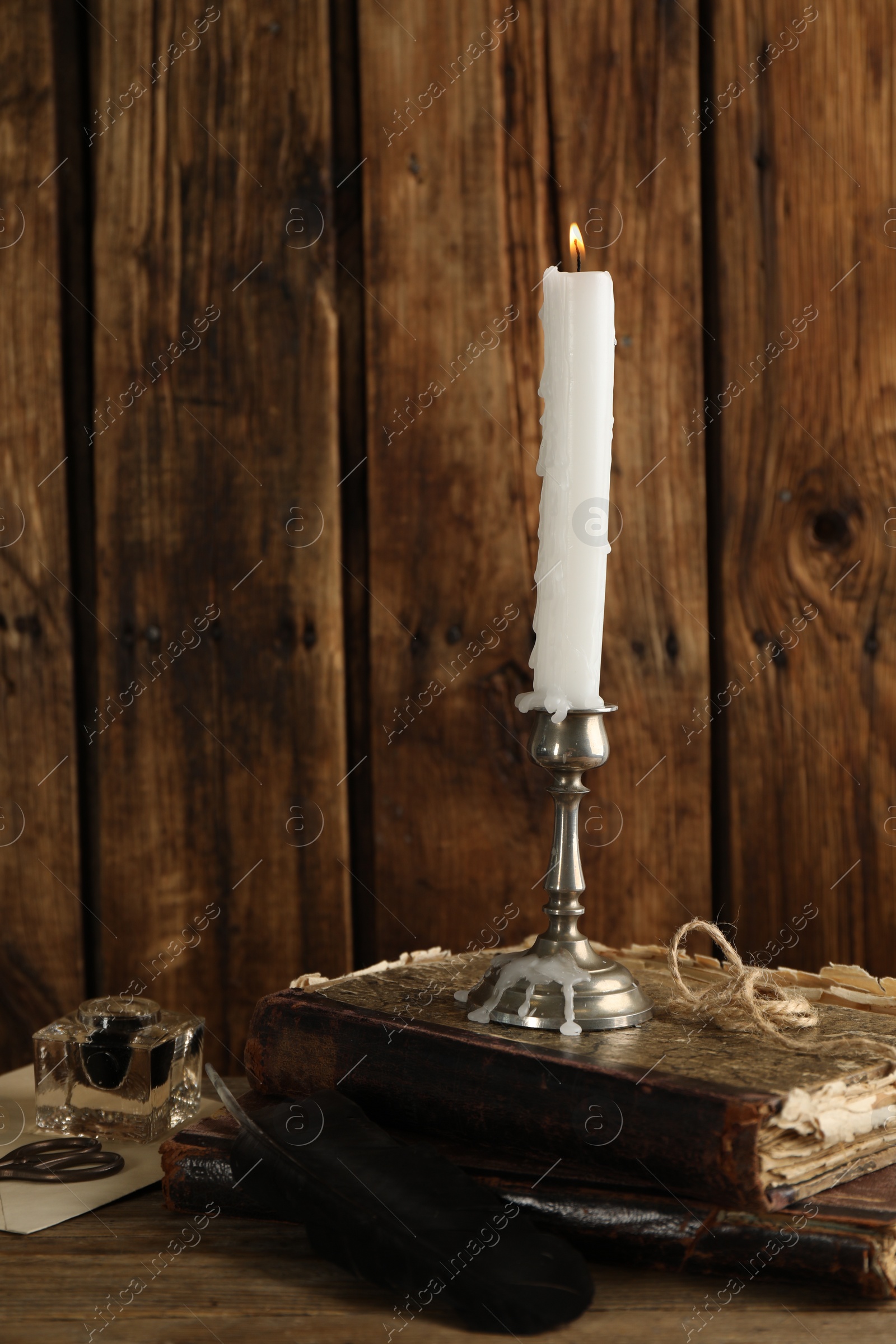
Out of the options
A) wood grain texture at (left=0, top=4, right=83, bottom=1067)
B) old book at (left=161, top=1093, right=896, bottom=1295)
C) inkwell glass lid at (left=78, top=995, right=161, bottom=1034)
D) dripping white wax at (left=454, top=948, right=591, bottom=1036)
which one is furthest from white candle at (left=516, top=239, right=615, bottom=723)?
wood grain texture at (left=0, top=4, right=83, bottom=1067)

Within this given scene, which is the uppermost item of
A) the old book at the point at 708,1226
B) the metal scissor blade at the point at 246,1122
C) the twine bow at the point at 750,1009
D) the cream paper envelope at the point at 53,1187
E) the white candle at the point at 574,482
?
the white candle at the point at 574,482

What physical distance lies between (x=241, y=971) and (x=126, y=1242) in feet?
1.40

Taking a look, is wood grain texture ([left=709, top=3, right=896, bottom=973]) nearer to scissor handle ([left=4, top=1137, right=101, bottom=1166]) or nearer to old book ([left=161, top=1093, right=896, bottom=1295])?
old book ([left=161, top=1093, right=896, bottom=1295])

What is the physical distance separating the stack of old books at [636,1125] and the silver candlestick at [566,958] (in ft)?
0.04

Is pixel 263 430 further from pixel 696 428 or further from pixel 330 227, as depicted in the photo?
pixel 696 428

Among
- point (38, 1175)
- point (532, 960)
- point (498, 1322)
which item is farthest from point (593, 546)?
point (38, 1175)

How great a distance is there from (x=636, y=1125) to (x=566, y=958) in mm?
120

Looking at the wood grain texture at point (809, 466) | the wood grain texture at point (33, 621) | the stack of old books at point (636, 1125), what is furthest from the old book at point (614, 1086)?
the wood grain texture at point (33, 621)

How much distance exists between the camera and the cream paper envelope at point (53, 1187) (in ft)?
2.19

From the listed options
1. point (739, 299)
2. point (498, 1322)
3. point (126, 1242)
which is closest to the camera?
point (498, 1322)

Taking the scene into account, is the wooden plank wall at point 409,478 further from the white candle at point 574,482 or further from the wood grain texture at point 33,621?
the white candle at point 574,482

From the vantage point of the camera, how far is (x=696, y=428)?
104cm

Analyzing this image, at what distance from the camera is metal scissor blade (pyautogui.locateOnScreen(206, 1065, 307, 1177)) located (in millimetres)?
631

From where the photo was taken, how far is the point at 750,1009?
69 cm
